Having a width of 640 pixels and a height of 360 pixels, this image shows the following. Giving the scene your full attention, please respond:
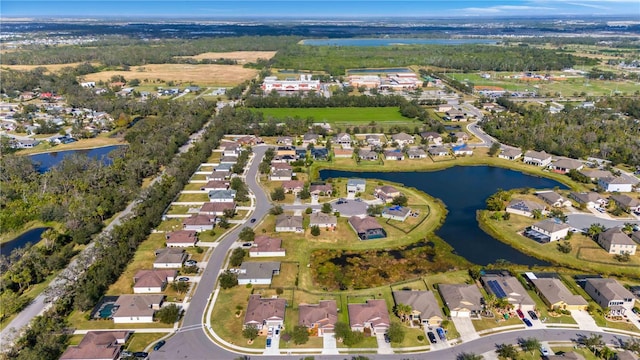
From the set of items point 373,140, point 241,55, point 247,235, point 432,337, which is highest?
point 241,55

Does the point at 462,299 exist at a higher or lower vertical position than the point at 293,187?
lower

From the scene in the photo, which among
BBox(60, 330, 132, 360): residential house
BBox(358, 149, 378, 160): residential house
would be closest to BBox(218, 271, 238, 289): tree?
BBox(60, 330, 132, 360): residential house

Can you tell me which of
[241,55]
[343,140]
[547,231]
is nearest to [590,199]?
[547,231]

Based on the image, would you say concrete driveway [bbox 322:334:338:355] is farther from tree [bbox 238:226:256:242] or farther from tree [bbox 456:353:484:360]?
tree [bbox 238:226:256:242]

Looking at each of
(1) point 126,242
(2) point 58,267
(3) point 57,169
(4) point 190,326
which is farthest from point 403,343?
(3) point 57,169

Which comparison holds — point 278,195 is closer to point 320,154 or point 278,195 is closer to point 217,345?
point 320,154

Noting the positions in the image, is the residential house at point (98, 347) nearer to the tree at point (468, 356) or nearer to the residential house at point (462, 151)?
the tree at point (468, 356)
